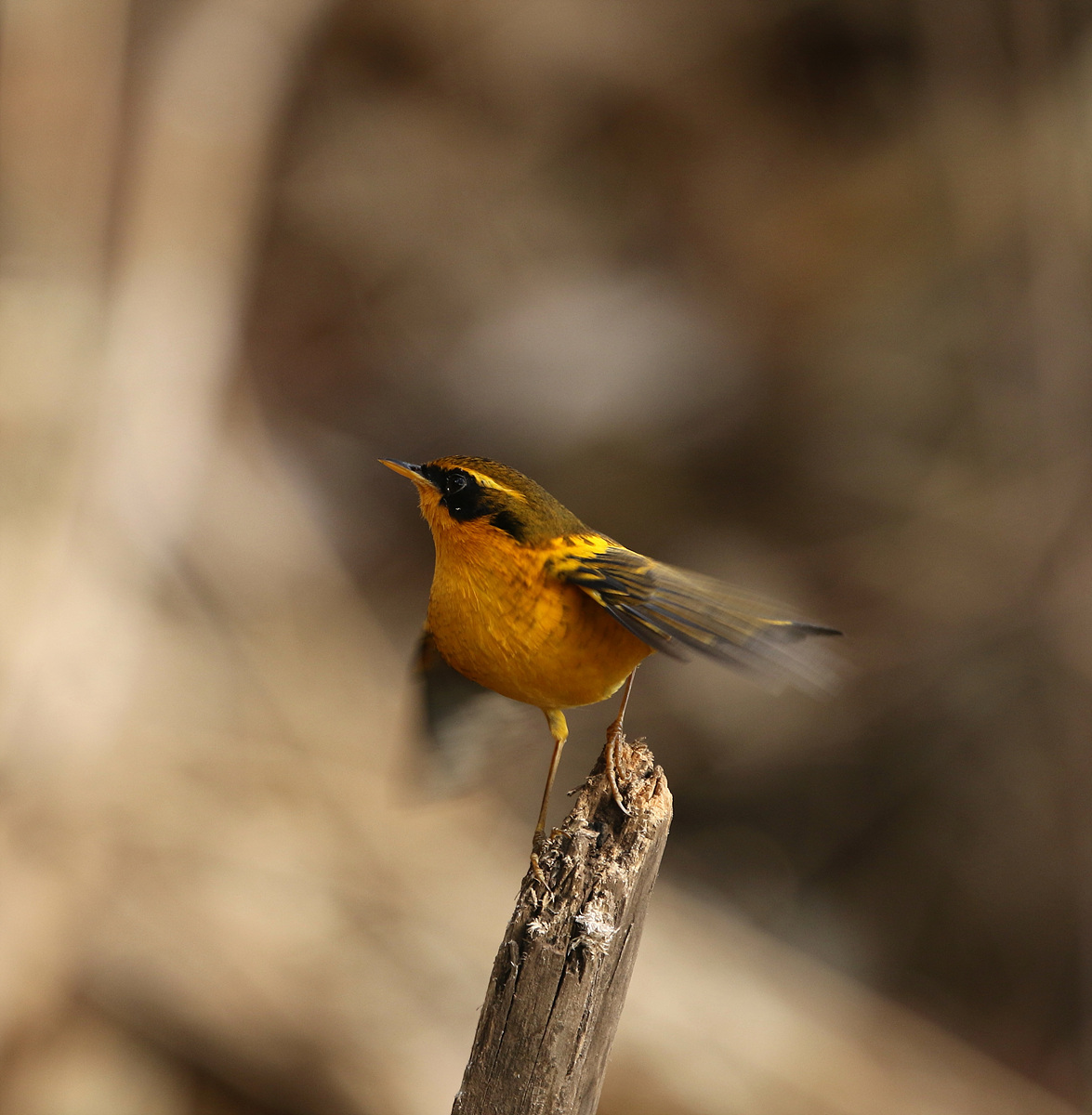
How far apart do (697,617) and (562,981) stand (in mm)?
856

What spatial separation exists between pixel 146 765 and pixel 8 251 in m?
3.53

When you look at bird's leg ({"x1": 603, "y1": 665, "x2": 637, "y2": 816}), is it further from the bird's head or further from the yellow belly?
the bird's head

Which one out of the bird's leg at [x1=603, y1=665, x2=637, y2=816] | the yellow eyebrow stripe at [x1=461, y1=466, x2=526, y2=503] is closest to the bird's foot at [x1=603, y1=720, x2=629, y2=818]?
the bird's leg at [x1=603, y1=665, x2=637, y2=816]

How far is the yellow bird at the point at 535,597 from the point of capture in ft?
7.52

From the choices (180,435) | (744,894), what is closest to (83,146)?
(180,435)

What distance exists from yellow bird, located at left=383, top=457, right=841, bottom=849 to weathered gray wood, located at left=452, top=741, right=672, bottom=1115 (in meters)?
0.16

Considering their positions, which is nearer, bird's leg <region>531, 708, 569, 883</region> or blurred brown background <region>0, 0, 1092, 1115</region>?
bird's leg <region>531, 708, 569, 883</region>

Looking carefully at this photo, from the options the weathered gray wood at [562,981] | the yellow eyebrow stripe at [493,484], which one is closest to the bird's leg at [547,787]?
the weathered gray wood at [562,981]

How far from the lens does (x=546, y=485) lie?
736cm

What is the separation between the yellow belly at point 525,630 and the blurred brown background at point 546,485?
3634 mm

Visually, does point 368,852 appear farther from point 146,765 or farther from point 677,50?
point 677,50

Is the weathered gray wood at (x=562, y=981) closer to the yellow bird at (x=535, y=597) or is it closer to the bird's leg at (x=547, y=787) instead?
the bird's leg at (x=547, y=787)

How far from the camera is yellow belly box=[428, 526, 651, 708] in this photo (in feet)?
7.67

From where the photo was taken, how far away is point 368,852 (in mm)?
5953
